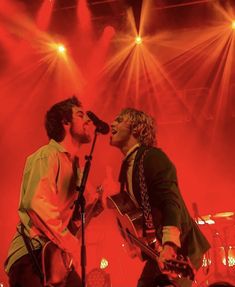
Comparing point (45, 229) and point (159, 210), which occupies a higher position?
point (159, 210)

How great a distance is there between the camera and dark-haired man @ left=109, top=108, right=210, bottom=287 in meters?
3.03

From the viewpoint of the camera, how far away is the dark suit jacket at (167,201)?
3.15 metres

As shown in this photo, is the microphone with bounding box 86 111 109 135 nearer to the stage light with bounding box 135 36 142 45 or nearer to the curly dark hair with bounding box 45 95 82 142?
the curly dark hair with bounding box 45 95 82 142

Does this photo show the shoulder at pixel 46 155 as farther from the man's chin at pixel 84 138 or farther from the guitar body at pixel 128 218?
the guitar body at pixel 128 218

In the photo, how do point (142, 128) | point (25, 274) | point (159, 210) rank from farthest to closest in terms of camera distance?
point (142, 128) < point (159, 210) < point (25, 274)

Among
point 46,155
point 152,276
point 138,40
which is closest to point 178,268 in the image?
point 152,276

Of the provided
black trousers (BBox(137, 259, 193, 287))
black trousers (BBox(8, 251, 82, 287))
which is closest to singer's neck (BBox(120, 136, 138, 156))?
black trousers (BBox(137, 259, 193, 287))

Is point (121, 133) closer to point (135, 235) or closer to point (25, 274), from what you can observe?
point (135, 235)

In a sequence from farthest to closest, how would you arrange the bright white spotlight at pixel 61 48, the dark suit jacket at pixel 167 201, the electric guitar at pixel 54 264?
the bright white spotlight at pixel 61 48
the dark suit jacket at pixel 167 201
the electric guitar at pixel 54 264

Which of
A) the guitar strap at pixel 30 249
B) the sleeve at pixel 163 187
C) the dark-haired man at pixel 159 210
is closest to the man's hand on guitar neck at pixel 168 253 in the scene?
the dark-haired man at pixel 159 210

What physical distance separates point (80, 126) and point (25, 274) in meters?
1.34

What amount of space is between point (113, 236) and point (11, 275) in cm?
822

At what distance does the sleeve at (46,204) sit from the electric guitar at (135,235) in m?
0.48

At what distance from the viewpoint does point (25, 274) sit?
9.66ft
